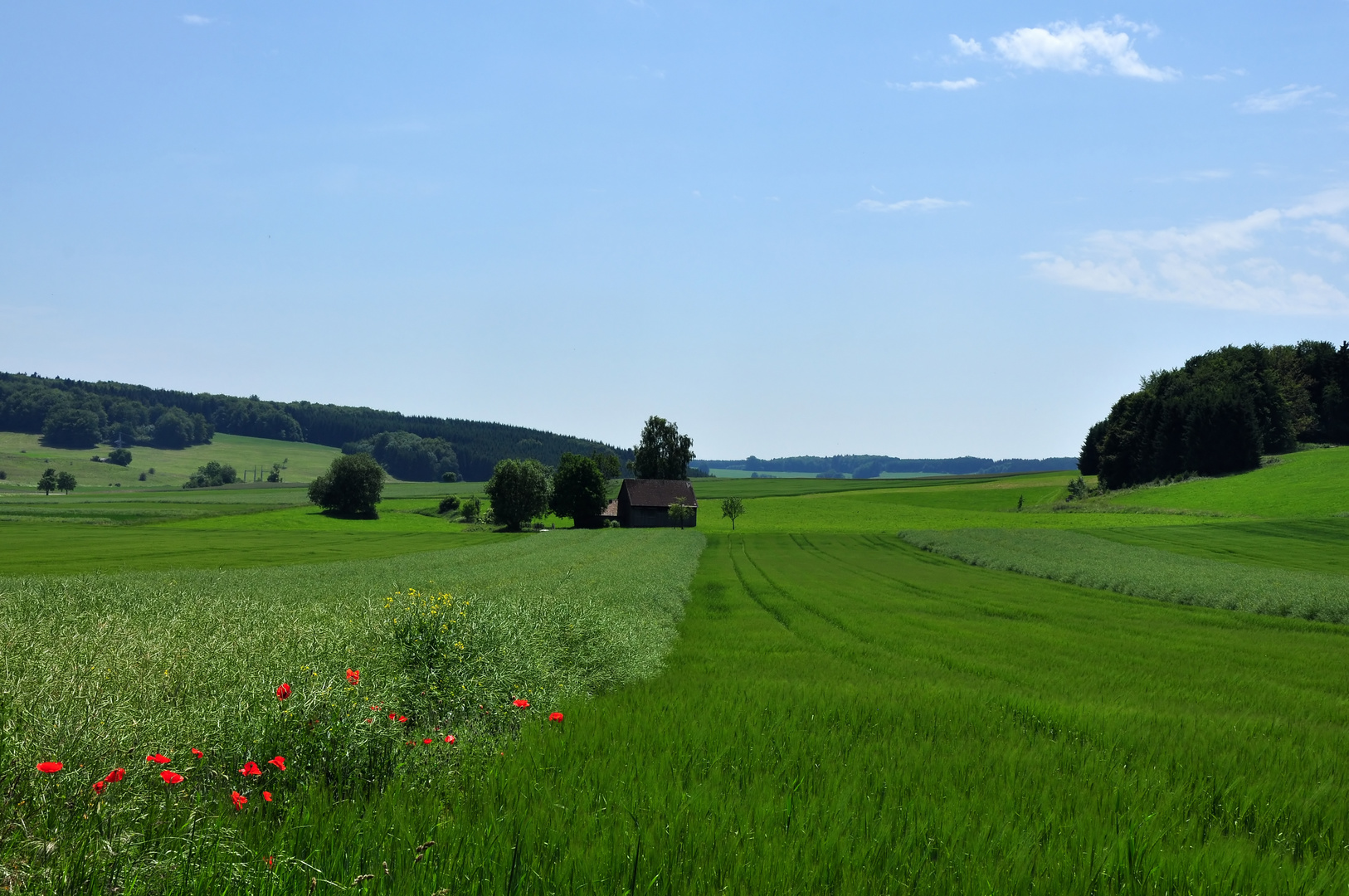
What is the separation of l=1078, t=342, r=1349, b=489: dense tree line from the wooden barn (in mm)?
63831

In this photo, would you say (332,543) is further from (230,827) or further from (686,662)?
(230,827)

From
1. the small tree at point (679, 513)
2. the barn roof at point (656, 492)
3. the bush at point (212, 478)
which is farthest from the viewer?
the bush at point (212, 478)

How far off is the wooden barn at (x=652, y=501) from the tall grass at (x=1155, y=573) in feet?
138

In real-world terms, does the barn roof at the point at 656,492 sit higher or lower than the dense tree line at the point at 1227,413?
lower

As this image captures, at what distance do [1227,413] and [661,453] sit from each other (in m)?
73.7

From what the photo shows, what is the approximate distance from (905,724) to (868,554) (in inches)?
1807

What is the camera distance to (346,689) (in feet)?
25.2

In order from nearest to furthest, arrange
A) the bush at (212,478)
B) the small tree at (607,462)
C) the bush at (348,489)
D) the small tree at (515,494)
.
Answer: the small tree at (515,494) → the bush at (348,489) → the small tree at (607,462) → the bush at (212,478)

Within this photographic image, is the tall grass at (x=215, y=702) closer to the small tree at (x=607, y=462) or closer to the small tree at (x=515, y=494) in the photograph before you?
the small tree at (x=515, y=494)

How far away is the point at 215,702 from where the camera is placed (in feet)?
23.3

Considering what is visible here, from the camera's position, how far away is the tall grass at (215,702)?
5.05 meters

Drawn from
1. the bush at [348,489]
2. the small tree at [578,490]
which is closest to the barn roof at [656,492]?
the small tree at [578,490]

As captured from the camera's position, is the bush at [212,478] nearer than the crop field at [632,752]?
No

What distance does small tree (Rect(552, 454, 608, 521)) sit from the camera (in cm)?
10069
